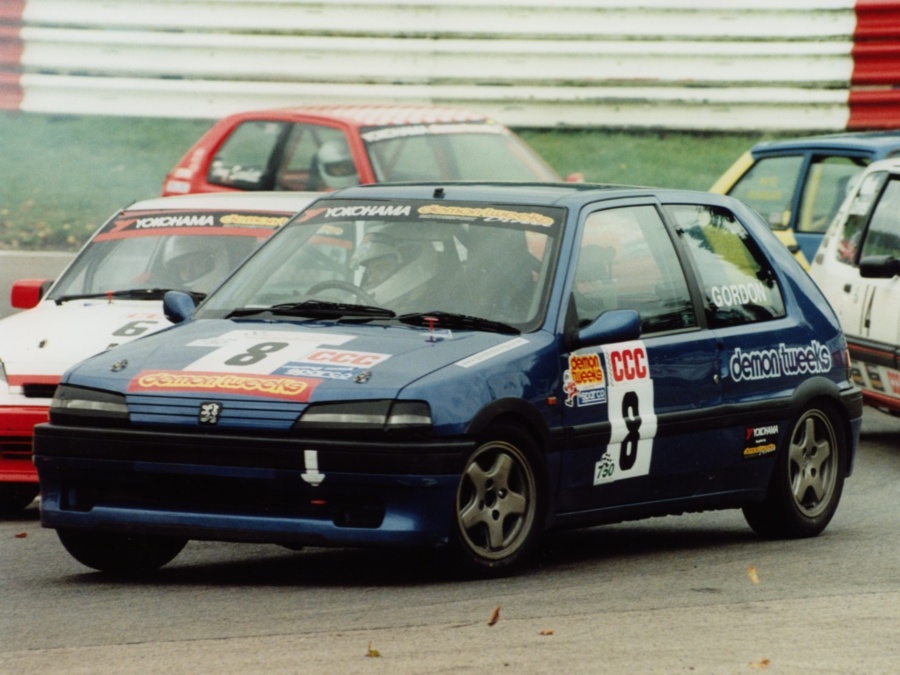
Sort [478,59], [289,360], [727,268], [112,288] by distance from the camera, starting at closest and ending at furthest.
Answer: [289,360], [727,268], [112,288], [478,59]

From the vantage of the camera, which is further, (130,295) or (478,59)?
(478,59)

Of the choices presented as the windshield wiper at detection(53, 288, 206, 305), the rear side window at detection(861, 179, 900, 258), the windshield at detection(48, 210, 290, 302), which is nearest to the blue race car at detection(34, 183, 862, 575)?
the windshield wiper at detection(53, 288, 206, 305)

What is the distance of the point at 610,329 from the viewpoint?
7398mm

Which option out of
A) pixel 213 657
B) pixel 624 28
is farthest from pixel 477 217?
pixel 624 28

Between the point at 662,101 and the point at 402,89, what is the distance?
7.81ft

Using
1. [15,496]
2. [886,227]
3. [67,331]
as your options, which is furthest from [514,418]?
[886,227]

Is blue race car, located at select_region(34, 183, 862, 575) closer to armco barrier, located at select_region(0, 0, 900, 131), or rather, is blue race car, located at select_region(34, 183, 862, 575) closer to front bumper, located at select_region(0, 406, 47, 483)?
front bumper, located at select_region(0, 406, 47, 483)

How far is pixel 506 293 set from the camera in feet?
24.6

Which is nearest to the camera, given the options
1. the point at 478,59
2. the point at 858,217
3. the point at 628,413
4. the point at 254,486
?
the point at 254,486

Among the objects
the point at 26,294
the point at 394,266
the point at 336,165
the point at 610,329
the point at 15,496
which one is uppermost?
the point at 394,266

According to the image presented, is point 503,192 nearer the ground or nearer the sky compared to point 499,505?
nearer the sky

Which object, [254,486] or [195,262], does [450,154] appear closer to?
[195,262]

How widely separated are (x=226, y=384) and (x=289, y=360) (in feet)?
0.84

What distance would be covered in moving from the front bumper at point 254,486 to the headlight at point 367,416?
0.05 meters
